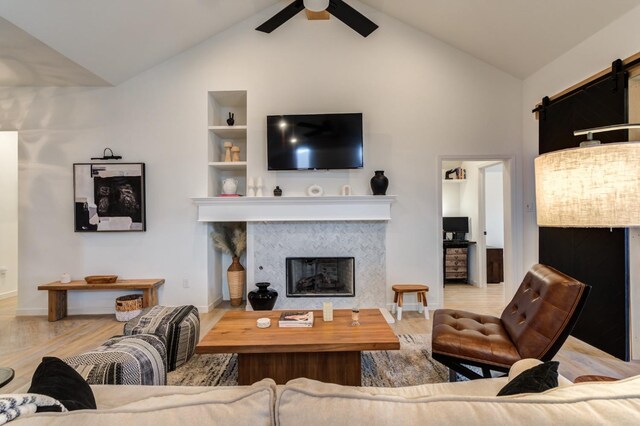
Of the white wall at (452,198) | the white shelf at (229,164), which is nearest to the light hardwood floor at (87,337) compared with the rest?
the white shelf at (229,164)

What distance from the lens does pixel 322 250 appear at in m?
4.16

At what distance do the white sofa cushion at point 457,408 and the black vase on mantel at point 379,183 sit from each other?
332 cm

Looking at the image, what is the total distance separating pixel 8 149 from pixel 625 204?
7.07 meters

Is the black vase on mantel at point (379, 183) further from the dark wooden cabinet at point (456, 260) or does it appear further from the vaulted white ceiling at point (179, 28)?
the dark wooden cabinet at point (456, 260)

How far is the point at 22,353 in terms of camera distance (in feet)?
9.76

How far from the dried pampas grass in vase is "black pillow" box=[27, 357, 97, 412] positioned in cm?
326

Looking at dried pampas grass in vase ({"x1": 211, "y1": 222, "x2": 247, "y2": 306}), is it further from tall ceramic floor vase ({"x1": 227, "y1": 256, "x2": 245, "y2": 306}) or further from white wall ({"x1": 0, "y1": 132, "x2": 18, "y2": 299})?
white wall ({"x1": 0, "y1": 132, "x2": 18, "y2": 299})

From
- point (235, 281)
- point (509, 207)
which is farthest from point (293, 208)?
point (509, 207)

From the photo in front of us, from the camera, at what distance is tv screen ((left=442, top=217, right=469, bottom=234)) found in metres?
5.97

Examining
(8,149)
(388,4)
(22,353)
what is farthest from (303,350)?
(8,149)

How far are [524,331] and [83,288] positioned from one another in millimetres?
4423

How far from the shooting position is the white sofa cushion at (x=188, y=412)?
618mm

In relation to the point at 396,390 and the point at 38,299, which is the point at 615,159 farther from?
the point at 38,299

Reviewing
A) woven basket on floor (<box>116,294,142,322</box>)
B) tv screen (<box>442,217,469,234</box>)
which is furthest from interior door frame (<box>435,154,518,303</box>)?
woven basket on floor (<box>116,294,142,322</box>)
